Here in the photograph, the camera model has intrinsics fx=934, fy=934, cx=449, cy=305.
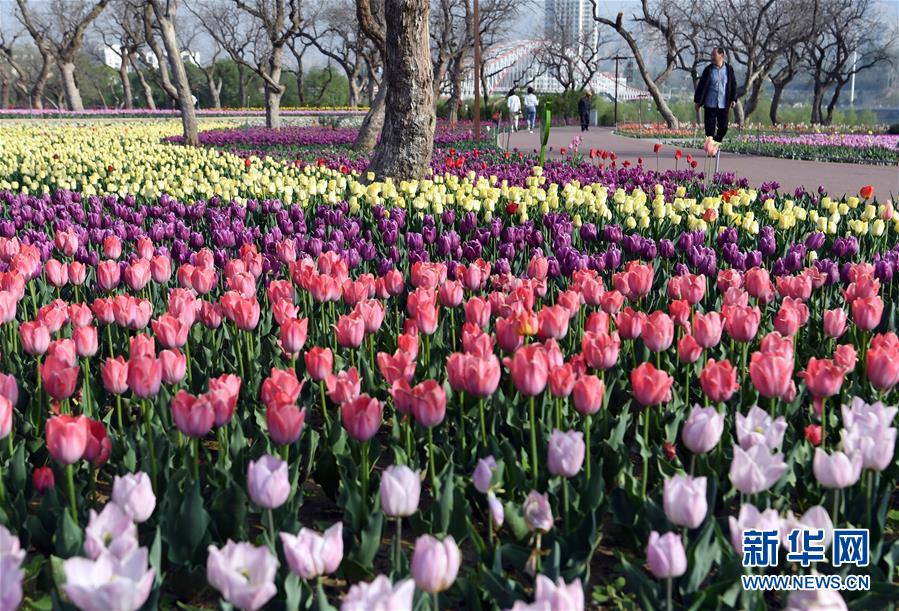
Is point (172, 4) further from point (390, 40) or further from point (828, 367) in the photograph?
point (828, 367)

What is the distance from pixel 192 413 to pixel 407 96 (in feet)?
26.0

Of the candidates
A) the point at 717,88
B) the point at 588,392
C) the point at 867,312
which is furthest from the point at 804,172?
the point at 588,392

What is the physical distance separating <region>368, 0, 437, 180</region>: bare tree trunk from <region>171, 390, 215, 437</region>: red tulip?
25.2ft

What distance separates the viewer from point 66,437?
83.2 inches

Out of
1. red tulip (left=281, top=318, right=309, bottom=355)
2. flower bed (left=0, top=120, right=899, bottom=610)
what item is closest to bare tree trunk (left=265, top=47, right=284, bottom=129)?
flower bed (left=0, top=120, right=899, bottom=610)

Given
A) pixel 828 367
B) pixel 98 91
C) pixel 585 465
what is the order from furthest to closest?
pixel 98 91 → pixel 585 465 → pixel 828 367

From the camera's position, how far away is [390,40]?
32.1 ft

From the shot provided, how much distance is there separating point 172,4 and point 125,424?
1559 centimetres

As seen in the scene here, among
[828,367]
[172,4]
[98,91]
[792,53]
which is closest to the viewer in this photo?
[828,367]

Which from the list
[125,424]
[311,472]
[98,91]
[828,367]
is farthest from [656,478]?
[98,91]

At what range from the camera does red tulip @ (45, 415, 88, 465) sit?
2.11m

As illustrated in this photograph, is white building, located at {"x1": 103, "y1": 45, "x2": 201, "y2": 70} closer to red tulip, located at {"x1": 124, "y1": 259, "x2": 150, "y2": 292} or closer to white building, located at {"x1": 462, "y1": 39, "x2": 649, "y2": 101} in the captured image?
white building, located at {"x1": 462, "y1": 39, "x2": 649, "y2": 101}

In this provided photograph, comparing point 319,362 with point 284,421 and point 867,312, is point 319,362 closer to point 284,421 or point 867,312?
point 284,421

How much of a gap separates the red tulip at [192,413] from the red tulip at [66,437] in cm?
23
